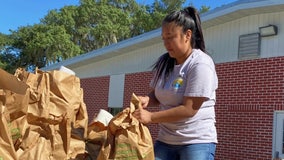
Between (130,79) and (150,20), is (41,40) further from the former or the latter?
(130,79)

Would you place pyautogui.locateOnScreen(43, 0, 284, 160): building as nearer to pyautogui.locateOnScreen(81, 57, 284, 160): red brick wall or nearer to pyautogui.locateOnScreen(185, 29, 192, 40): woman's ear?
pyautogui.locateOnScreen(81, 57, 284, 160): red brick wall

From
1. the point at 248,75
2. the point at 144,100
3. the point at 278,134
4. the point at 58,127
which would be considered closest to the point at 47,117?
the point at 58,127

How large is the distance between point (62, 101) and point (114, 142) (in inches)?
27.9

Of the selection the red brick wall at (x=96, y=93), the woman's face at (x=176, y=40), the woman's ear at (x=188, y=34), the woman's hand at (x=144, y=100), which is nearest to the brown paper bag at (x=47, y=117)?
the woman's hand at (x=144, y=100)

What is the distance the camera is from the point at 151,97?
2969mm

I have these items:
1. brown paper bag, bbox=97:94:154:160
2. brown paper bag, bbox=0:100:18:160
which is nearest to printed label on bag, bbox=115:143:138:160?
brown paper bag, bbox=97:94:154:160

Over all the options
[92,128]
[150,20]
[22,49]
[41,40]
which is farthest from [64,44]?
[92,128]

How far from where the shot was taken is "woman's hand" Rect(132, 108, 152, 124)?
8.54ft

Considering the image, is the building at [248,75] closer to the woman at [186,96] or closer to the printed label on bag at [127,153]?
the woman at [186,96]

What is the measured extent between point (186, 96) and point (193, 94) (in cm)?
5

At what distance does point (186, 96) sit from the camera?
254 centimetres

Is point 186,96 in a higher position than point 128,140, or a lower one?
higher

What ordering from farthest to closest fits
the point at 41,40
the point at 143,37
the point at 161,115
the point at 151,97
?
1. the point at 41,40
2. the point at 143,37
3. the point at 151,97
4. the point at 161,115

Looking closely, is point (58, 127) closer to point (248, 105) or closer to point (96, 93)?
point (248, 105)
